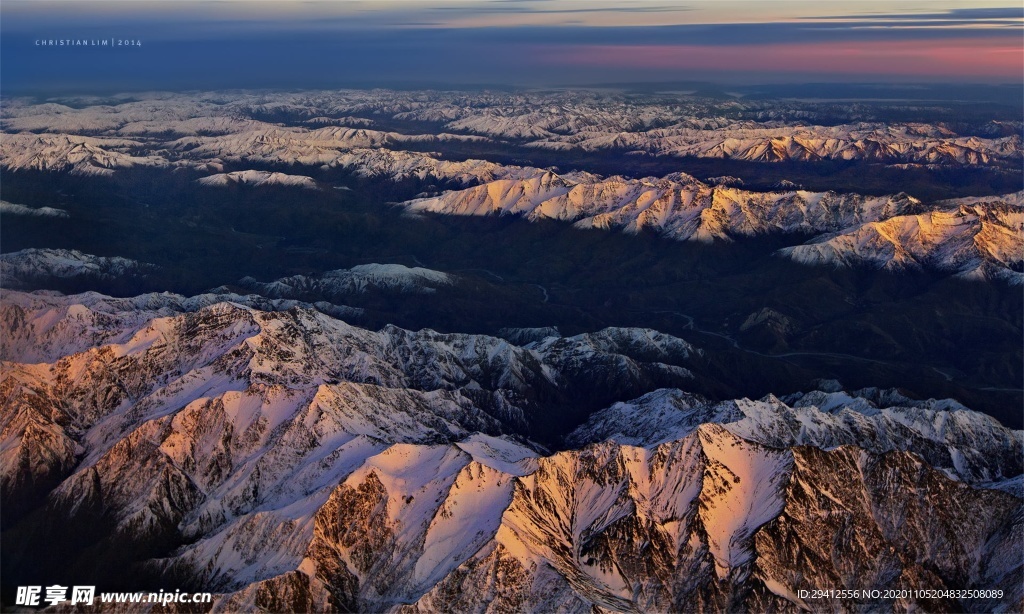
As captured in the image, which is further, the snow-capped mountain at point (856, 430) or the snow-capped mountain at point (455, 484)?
the snow-capped mountain at point (856, 430)

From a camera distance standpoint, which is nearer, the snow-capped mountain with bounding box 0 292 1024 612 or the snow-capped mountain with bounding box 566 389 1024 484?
the snow-capped mountain with bounding box 0 292 1024 612

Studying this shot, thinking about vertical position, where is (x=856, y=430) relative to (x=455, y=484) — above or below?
below

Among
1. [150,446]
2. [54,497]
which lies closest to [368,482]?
[150,446]

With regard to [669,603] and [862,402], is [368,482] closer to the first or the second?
[669,603]

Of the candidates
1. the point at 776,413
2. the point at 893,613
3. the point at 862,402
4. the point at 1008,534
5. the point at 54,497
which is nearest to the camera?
the point at 893,613

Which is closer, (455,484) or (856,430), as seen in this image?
(455,484)

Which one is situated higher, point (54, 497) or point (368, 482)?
point (368, 482)

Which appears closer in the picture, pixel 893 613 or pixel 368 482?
pixel 893 613

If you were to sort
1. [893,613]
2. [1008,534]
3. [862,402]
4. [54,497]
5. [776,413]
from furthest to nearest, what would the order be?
[862,402], [776,413], [54,497], [1008,534], [893,613]
